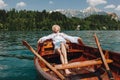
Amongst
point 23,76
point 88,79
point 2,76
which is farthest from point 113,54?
point 2,76

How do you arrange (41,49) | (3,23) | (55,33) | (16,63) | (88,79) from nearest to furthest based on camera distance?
1. (88,79)
2. (55,33)
3. (41,49)
4. (16,63)
5. (3,23)

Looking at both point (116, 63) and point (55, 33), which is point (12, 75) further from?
point (116, 63)

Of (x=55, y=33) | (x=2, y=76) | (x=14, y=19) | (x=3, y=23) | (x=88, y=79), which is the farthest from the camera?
(x=14, y=19)

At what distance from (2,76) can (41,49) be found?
122 inches

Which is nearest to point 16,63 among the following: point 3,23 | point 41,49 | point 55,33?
point 41,49

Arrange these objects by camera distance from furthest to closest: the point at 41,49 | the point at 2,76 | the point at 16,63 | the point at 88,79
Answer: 1. the point at 16,63
2. the point at 41,49
3. the point at 2,76
4. the point at 88,79

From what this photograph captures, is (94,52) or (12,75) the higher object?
(94,52)

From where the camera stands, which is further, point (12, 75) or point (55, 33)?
point (12, 75)

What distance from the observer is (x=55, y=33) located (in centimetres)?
1310

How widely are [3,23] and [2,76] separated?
163584 mm

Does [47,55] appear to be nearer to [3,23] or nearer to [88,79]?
[88,79]

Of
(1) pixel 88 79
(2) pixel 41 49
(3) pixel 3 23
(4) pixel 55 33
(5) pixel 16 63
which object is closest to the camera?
(1) pixel 88 79

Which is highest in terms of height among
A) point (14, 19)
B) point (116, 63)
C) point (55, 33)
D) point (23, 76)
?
point (14, 19)

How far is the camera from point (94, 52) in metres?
13.8
